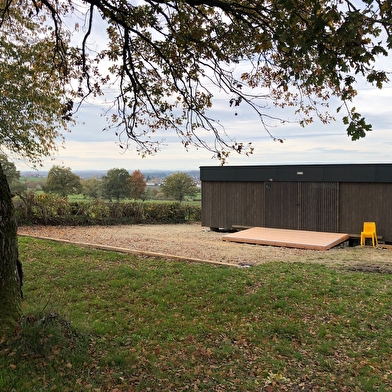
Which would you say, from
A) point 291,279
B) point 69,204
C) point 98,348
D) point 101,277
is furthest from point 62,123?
point 98,348

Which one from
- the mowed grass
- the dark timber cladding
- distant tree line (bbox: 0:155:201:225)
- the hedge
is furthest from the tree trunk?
the dark timber cladding

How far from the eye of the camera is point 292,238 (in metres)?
12.2

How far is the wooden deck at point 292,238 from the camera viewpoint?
439 inches

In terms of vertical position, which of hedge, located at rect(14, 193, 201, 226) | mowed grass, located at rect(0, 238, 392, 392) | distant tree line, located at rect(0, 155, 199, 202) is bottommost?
mowed grass, located at rect(0, 238, 392, 392)

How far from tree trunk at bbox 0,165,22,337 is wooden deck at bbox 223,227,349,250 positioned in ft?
28.7

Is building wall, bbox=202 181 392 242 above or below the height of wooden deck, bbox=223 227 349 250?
above

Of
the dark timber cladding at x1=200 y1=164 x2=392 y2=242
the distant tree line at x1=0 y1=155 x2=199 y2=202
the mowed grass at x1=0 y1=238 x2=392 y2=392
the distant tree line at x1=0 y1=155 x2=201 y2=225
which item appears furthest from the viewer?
the distant tree line at x1=0 y1=155 x2=199 y2=202

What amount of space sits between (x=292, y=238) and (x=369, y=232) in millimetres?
2632

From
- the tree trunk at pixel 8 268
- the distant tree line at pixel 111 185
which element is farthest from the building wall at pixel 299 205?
the tree trunk at pixel 8 268

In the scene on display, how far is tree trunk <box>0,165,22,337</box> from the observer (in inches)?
137

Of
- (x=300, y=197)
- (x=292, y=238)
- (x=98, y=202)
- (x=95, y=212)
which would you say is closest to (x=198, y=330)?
(x=292, y=238)

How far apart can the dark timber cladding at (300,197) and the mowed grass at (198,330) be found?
Answer: 20.7ft

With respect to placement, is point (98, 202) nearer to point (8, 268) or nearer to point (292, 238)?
point (292, 238)

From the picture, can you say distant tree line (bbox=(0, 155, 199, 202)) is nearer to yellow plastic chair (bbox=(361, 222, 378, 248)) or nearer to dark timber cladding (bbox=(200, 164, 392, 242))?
dark timber cladding (bbox=(200, 164, 392, 242))
